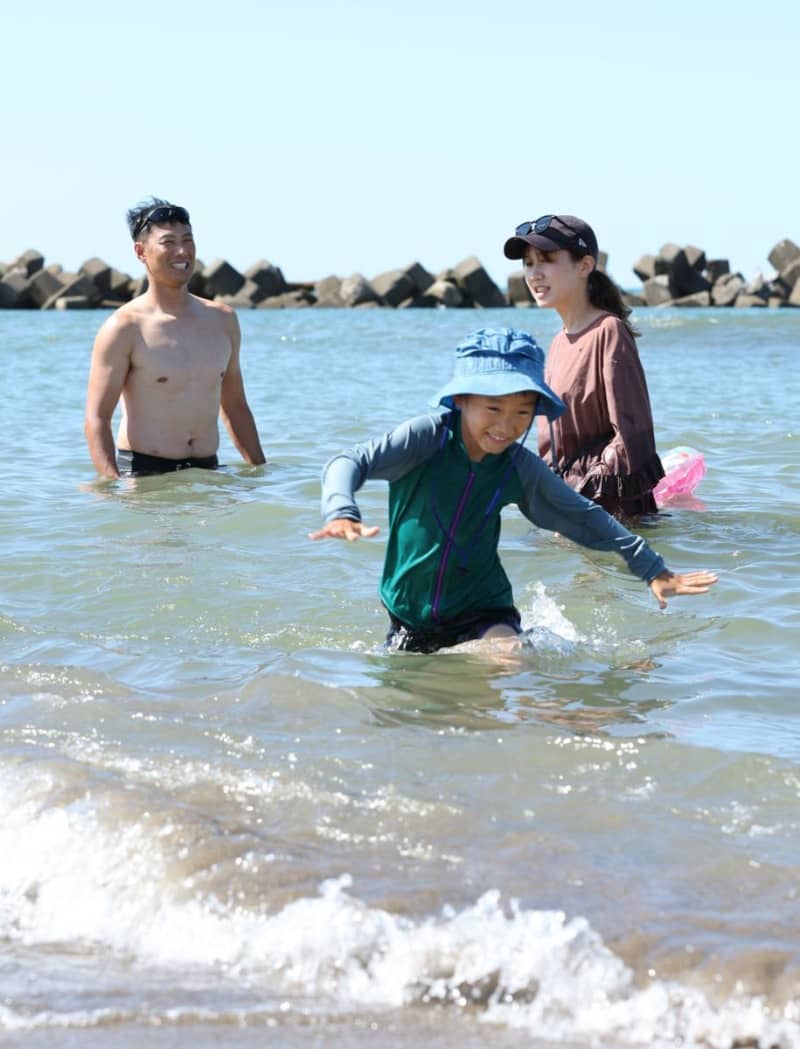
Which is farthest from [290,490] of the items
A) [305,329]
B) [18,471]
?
[305,329]

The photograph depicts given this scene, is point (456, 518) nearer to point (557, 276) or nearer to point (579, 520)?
point (579, 520)

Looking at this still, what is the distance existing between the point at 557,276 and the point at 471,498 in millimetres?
2056

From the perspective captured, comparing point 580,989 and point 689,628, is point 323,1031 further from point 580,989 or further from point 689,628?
point 689,628

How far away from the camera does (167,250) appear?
25.9 feet

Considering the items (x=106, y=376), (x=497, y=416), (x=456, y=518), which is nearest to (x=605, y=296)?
(x=456, y=518)

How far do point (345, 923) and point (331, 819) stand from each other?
1.81ft

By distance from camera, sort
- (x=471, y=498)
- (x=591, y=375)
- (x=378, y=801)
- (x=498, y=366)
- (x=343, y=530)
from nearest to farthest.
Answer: (x=378, y=801)
(x=343, y=530)
(x=498, y=366)
(x=471, y=498)
(x=591, y=375)

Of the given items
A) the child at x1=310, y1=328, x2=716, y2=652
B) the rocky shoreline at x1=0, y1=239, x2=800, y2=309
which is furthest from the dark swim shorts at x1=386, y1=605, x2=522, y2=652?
the rocky shoreline at x1=0, y1=239, x2=800, y2=309

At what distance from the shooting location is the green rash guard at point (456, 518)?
480cm

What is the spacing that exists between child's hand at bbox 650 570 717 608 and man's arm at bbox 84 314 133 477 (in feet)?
13.0

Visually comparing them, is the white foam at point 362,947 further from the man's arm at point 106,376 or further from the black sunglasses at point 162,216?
the black sunglasses at point 162,216

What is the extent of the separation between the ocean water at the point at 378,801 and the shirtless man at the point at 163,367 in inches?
28.7

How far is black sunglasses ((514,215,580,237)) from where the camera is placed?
6.49m

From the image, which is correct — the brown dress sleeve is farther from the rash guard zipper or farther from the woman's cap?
the rash guard zipper
